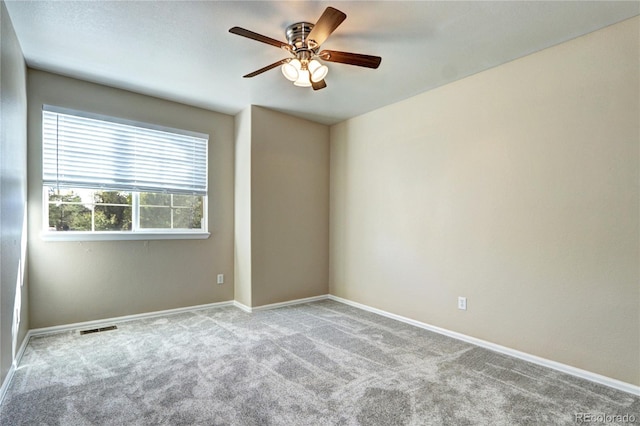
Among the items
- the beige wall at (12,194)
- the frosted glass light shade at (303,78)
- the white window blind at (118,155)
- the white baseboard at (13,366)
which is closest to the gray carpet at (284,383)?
the white baseboard at (13,366)

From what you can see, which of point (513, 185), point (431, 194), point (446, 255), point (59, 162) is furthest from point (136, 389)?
point (513, 185)

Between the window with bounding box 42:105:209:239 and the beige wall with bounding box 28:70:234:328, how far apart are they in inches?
3.6

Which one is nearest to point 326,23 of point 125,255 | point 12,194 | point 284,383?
point 284,383

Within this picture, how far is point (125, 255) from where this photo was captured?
3.69 metres

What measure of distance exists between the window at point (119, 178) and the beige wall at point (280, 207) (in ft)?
2.03

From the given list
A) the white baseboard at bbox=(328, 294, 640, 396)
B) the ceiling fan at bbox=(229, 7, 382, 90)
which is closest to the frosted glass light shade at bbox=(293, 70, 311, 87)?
the ceiling fan at bbox=(229, 7, 382, 90)

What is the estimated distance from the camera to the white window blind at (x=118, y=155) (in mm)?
3307

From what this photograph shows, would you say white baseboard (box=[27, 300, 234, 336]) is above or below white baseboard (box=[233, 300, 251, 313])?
above

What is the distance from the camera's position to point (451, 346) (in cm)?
305

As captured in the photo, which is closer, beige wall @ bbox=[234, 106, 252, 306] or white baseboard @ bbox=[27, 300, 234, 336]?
white baseboard @ bbox=[27, 300, 234, 336]

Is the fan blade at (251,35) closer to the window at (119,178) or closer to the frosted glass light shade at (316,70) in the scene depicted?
the frosted glass light shade at (316,70)

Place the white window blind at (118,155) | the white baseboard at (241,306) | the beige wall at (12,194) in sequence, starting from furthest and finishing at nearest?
the white baseboard at (241,306) → the white window blind at (118,155) → the beige wall at (12,194)

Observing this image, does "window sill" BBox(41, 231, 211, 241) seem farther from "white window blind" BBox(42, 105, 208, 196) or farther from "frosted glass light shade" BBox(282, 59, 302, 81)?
"frosted glass light shade" BBox(282, 59, 302, 81)

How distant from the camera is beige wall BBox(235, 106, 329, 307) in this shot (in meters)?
4.21
